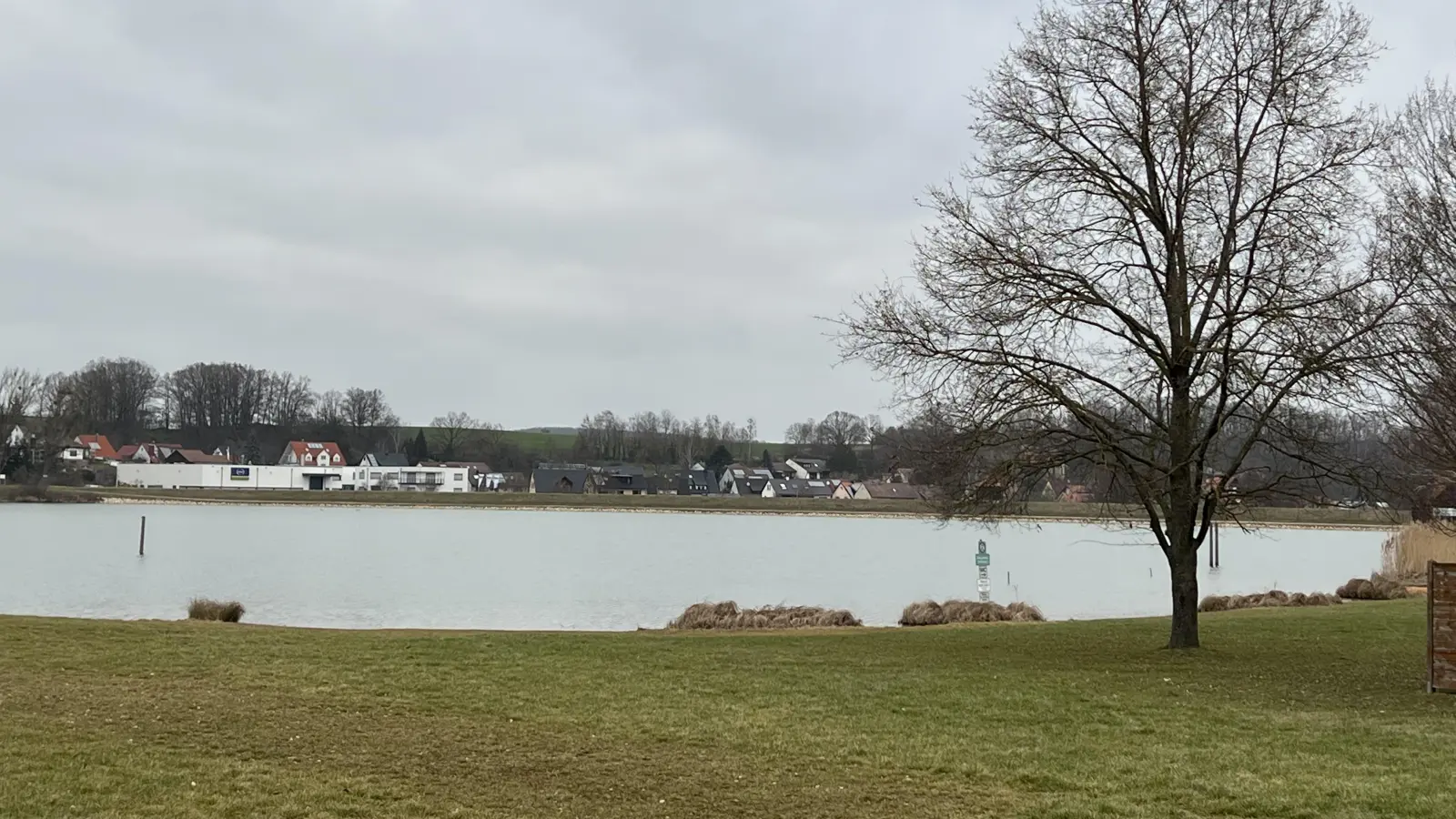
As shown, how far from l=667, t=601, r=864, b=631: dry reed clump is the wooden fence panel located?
11780 millimetres

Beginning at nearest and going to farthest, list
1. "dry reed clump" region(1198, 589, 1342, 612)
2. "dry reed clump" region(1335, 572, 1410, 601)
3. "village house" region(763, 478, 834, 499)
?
"dry reed clump" region(1198, 589, 1342, 612) < "dry reed clump" region(1335, 572, 1410, 601) < "village house" region(763, 478, 834, 499)

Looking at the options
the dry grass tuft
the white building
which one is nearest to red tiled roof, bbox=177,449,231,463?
the white building

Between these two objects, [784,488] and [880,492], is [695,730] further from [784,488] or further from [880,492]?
[784,488]

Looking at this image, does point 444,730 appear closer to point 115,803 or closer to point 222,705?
point 222,705

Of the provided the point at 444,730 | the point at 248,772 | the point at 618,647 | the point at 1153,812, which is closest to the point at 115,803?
the point at 248,772

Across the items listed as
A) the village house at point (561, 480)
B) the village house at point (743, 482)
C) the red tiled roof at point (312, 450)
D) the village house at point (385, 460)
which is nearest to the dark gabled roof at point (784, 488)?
the village house at point (743, 482)

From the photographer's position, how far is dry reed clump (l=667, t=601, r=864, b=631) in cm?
2323

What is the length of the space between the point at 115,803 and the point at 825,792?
445 cm

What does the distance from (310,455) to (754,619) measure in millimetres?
117170

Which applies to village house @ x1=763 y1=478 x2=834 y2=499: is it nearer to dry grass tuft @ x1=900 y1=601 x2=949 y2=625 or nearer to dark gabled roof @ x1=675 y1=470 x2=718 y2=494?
dark gabled roof @ x1=675 y1=470 x2=718 y2=494

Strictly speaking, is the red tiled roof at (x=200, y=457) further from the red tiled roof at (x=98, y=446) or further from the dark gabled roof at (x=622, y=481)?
the dark gabled roof at (x=622, y=481)

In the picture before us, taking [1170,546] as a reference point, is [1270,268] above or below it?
above

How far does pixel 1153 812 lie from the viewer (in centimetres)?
755

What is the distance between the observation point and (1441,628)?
12.1 meters
